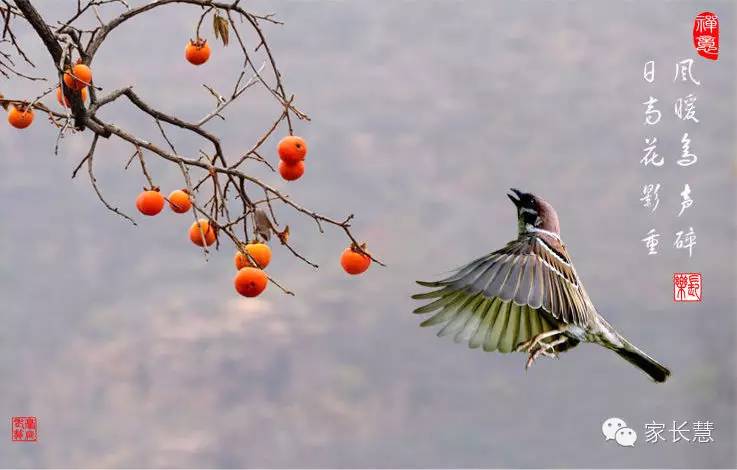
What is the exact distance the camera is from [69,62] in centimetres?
230

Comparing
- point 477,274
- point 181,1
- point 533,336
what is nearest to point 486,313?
point 533,336

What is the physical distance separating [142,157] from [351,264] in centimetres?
58

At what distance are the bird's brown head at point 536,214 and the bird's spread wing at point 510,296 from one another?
7 centimetres

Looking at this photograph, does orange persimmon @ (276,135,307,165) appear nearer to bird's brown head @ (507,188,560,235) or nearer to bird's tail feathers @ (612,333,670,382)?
bird's brown head @ (507,188,560,235)

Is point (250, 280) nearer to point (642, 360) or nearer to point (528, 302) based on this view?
point (528, 302)

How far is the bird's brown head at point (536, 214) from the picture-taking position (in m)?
2.54

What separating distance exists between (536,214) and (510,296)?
1.37 ft

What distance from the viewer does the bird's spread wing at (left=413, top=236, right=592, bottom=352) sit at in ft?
7.35

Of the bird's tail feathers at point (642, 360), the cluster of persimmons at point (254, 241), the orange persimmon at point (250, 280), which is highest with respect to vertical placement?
the cluster of persimmons at point (254, 241)

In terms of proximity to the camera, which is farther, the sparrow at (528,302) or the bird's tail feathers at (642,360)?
the bird's tail feathers at (642,360)

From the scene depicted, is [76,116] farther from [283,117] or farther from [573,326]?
Answer: [573,326]

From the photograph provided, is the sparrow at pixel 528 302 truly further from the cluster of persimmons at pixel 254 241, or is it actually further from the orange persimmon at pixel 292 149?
the orange persimmon at pixel 292 149

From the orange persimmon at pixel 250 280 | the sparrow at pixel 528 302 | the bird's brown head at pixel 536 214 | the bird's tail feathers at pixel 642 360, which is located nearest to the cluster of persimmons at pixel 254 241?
the orange persimmon at pixel 250 280

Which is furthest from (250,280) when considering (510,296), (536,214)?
(536,214)
